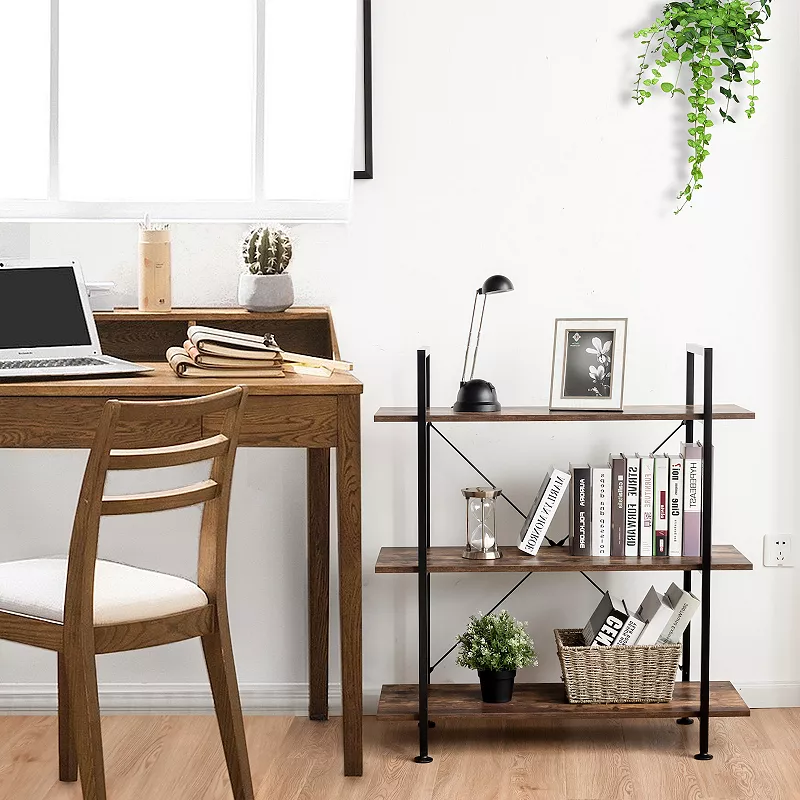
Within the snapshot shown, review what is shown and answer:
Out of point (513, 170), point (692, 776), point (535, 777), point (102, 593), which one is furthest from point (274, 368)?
point (692, 776)

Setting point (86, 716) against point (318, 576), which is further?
point (318, 576)

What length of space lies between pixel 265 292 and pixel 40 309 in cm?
51

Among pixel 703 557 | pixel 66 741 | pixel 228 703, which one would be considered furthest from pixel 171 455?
pixel 703 557

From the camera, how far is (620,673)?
265 cm

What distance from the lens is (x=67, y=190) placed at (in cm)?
291

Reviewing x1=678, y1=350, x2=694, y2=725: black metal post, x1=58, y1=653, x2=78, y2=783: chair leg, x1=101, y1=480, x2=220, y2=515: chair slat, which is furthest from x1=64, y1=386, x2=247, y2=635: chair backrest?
x1=678, y1=350, x2=694, y2=725: black metal post

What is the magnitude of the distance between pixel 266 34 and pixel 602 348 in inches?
45.1

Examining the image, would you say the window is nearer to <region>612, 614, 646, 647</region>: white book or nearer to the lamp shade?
the lamp shade

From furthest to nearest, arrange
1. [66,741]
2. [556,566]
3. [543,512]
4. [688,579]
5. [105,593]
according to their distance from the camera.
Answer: [688,579], [543,512], [556,566], [66,741], [105,593]

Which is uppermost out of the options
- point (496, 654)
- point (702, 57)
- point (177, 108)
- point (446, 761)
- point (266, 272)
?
point (702, 57)

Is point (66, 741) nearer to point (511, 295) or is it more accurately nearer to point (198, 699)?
point (198, 699)

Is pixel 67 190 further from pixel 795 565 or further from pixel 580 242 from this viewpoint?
pixel 795 565

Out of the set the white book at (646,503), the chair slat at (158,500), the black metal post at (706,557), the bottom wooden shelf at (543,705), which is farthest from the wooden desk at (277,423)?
the black metal post at (706,557)

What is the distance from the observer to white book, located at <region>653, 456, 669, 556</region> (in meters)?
2.64
